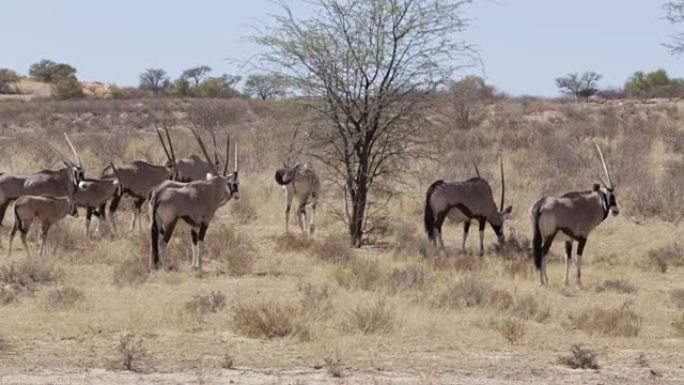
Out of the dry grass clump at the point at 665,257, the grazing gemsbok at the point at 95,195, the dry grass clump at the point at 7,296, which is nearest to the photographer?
the dry grass clump at the point at 7,296

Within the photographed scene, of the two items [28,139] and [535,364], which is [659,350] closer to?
[535,364]

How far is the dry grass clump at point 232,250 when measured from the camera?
54.0 feet

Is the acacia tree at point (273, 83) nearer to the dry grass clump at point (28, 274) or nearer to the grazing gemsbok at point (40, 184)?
the grazing gemsbok at point (40, 184)

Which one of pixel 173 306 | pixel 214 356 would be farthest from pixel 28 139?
pixel 214 356

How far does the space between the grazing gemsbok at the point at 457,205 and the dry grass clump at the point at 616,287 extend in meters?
3.33

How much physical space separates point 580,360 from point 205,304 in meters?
4.66

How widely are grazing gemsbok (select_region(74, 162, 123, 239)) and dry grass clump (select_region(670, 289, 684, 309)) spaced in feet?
32.6

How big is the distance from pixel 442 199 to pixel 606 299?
15.9 feet

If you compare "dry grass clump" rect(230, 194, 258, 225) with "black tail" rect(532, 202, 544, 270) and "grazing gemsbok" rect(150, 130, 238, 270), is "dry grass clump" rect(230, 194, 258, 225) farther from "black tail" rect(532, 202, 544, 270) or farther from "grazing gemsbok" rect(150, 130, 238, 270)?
"black tail" rect(532, 202, 544, 270)

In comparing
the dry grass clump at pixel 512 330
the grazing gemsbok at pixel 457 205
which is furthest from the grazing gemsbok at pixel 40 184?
the dry grass clump at pixel 512 330

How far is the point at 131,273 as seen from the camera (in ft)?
50.1

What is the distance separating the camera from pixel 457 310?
13180 millimetres

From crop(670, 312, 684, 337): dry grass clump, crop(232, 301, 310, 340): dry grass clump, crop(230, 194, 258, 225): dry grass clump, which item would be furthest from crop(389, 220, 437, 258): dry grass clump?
crop(232, 301, 310, 340): dry grass clump

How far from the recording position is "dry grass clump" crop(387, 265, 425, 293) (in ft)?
48.0
